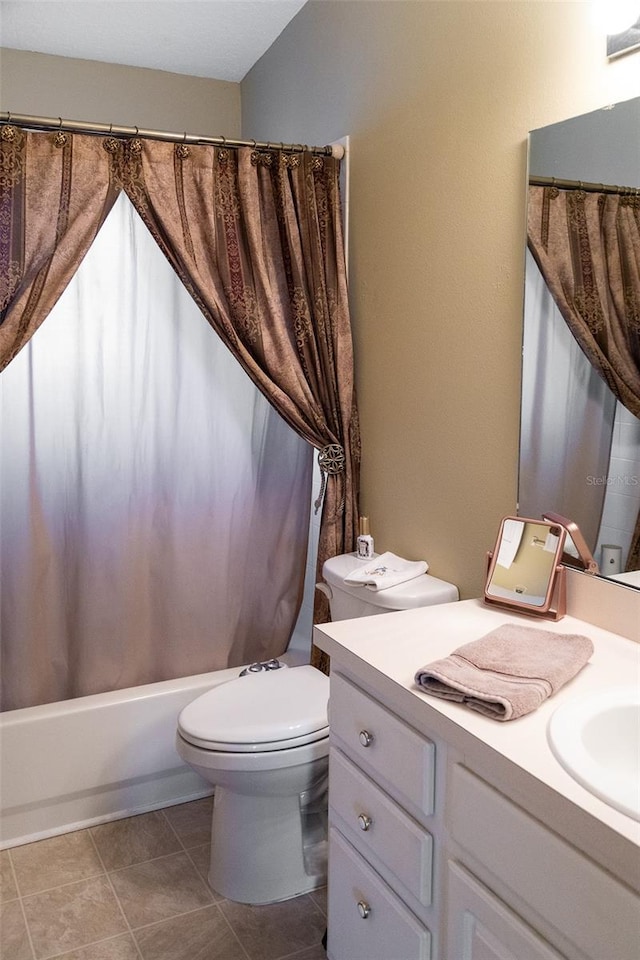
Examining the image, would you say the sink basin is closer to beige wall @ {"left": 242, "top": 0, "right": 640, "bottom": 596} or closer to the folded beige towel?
the folded beige towel

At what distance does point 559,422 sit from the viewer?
1.68m

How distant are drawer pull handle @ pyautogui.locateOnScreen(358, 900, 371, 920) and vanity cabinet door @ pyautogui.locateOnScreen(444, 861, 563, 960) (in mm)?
242

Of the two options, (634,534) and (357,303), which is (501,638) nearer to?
(634,534)

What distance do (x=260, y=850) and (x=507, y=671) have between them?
3.55ft

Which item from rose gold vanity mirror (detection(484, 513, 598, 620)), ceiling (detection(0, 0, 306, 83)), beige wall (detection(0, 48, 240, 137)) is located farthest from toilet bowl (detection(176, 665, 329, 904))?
beige wall (detection(0, 48, 240, 137))

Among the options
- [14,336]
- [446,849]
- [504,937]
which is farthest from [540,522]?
[14,336]

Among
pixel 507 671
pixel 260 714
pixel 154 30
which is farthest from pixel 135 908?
pixel 154 30

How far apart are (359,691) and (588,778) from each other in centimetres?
54

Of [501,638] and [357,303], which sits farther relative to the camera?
[357,303]

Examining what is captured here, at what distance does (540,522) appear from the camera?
1719 millimetres

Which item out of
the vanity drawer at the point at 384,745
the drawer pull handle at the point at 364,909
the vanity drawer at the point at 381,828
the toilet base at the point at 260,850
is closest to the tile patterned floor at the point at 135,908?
the toilet base at the point at 260,850

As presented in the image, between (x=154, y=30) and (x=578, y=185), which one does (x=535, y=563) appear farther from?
(x=154, y=30)

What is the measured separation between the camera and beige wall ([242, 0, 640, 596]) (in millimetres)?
Answer: 1743

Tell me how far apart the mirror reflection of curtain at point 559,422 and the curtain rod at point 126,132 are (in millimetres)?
1008
